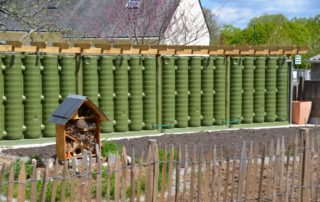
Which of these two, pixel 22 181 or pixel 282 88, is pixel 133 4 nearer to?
pixel 282 88

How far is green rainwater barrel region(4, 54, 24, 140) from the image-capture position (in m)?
12.1

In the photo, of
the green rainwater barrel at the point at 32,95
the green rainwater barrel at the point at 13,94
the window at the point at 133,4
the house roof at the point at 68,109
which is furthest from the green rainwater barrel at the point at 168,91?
the window at the point at 133,4

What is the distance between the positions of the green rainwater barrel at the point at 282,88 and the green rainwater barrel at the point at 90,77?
17.4ft

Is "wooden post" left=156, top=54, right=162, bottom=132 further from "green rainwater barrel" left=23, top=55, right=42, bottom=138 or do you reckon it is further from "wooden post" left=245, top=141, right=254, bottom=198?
"wooden post" left=245, top=141, right=254, bottom=198

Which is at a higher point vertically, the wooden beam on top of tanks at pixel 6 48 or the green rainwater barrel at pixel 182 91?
the wooden beam on top of tanks at pixel 6 48

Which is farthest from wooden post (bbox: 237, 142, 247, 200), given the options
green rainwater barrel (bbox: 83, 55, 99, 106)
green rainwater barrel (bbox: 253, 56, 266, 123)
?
green rainwater barrel (bbox: 253, 56, 266, 123)

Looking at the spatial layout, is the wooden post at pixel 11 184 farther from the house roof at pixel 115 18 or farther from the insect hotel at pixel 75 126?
the house roof at pixel 115 18

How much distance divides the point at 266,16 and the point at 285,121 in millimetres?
65740

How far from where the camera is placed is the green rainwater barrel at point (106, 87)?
13.3 meters

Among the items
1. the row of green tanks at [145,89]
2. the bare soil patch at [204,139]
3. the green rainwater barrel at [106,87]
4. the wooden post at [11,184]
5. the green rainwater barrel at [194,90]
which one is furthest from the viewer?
the green rainwater barrel at [194,90]

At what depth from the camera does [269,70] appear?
16.0 metres

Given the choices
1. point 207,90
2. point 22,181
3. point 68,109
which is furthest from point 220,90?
point 22,181

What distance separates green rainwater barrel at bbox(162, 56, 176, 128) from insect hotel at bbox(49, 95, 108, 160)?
458 centimetres

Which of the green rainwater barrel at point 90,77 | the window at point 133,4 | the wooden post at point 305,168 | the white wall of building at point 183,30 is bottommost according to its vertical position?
the wooden post at point 305,168
